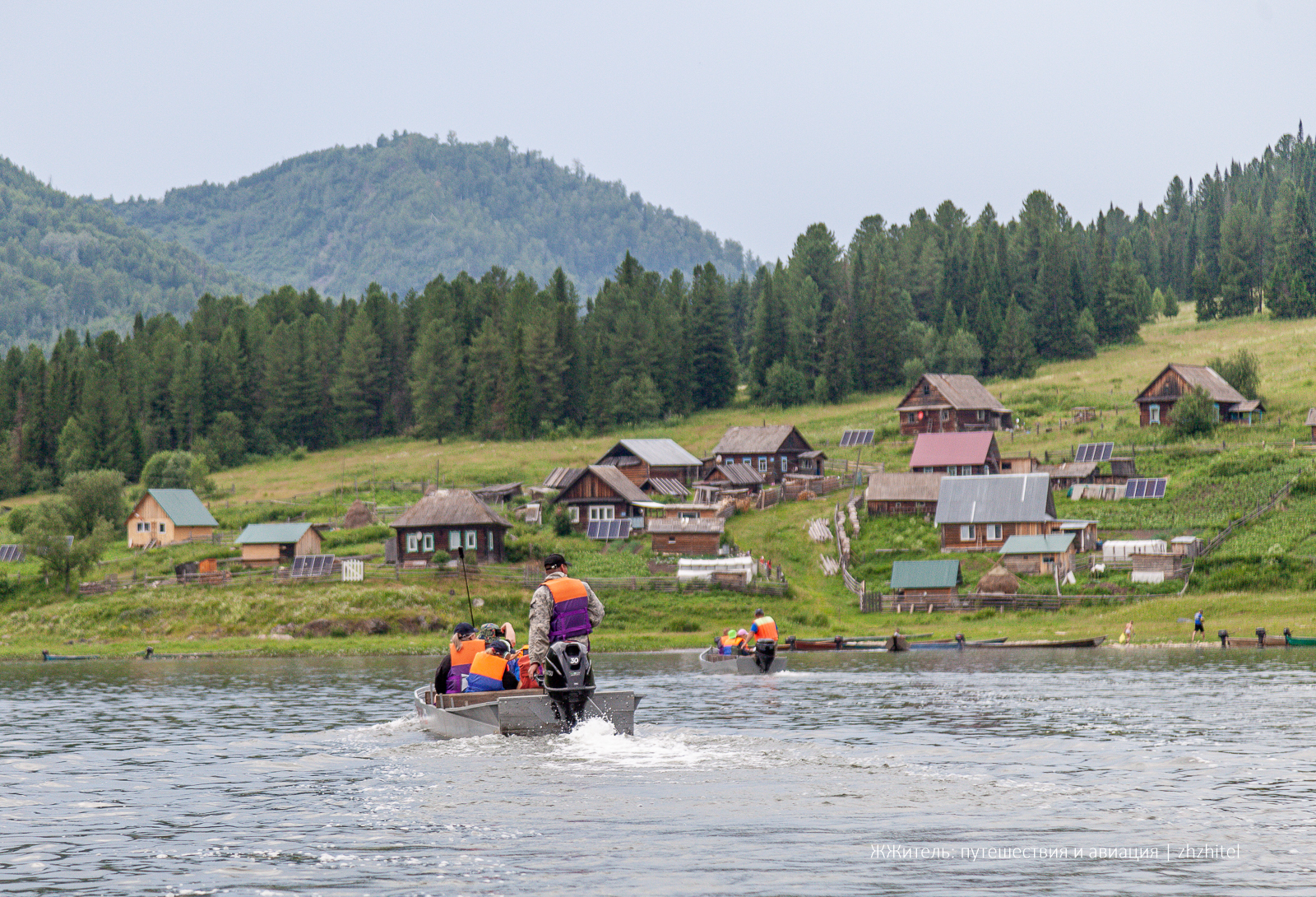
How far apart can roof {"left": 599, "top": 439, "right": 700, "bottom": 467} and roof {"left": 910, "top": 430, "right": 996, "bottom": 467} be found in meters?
19.3

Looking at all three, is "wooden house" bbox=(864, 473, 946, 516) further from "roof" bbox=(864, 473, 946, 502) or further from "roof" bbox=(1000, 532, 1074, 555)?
"roof" bbox=(1000, 532, 1074, 555)

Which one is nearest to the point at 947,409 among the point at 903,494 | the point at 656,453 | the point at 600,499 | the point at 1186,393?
the point at 1186,393

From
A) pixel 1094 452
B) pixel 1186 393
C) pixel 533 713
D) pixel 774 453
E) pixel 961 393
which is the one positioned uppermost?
pixel 961 393

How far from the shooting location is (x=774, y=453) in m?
111

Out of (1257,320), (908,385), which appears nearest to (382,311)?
(908,385)

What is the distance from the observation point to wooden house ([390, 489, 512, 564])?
84.7 m

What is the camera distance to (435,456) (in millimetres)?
133125

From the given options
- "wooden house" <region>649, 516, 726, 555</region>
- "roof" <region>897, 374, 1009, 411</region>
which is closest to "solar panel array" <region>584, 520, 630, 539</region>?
"wooden house" <region>649, 516, 726, 555</region>

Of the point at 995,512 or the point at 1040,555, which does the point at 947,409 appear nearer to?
the point at 995,512

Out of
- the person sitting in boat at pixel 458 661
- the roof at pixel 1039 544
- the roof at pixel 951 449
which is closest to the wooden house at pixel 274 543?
the roof at pixel 951 449

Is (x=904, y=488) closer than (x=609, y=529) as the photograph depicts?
Yes

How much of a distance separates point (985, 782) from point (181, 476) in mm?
113673

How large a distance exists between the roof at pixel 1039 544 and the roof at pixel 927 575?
11.8 ft

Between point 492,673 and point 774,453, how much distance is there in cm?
8482
